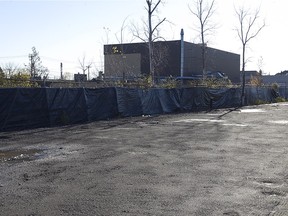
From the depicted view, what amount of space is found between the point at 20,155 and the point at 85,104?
9.98 meters

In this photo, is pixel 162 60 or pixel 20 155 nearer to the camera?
pixel 20 155

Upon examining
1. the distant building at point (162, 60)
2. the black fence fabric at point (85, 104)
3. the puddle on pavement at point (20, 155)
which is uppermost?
the distant building at point (162, 60)

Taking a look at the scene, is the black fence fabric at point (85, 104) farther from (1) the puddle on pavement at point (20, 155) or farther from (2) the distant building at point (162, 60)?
(2) the distant building at point (162, 60)

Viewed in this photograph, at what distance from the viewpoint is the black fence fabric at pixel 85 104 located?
54.6ft

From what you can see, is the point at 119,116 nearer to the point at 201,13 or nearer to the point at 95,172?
the point at 95,172

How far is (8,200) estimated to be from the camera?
20.9 ft

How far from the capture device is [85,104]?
20.6 metres

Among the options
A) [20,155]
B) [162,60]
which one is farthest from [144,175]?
[162,60]

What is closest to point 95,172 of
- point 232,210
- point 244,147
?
point 232,210

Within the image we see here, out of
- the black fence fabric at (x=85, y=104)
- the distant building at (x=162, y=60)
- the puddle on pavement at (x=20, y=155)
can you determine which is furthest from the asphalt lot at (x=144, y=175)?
the distant building at (x=162, y=60)

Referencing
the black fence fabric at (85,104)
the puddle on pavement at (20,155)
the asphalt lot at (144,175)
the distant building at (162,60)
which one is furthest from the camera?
the distant building at (162,60)

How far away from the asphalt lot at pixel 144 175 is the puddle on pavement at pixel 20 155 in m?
0.02

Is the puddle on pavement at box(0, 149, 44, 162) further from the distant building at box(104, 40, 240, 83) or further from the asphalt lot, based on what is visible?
the distant building at box(104, 40, 240, 83)

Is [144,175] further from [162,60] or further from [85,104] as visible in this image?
[162,60]
